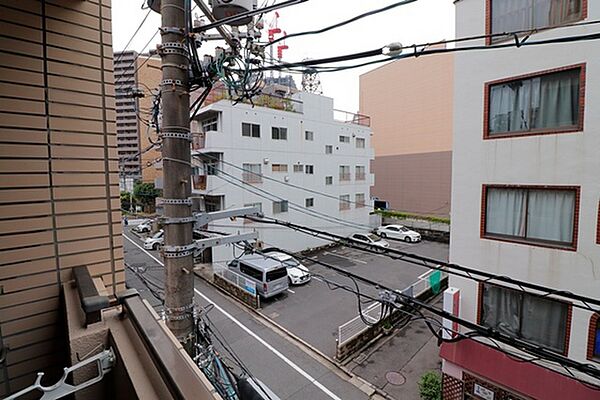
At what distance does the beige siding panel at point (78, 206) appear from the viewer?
1987 millimetres

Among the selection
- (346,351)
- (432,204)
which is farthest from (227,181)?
(432,204)

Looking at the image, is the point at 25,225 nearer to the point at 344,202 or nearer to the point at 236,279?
the point at 236,279

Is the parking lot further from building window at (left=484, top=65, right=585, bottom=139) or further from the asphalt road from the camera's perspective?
building window at (left=484, top=65, right=585, bottom=139)

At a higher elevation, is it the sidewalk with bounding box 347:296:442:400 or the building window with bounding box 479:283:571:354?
the building window with bounding box 479:283:571:354

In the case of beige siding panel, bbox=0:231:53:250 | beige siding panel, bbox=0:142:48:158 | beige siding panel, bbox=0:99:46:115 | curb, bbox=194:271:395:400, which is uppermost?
beige siding panel, bbox=0:99:46:115

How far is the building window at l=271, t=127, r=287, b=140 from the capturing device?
1378cm

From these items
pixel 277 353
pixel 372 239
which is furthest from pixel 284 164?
pixel 277 353

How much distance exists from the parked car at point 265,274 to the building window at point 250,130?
5.34m

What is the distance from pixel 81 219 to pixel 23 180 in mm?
396

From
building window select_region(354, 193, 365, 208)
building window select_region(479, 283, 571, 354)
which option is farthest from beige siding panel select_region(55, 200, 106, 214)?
building window select_region(354, 193, 365, 208)

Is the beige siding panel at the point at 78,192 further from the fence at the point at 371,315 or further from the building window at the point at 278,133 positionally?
the building window at the point at 278,133

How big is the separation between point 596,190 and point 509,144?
1216 millimetres

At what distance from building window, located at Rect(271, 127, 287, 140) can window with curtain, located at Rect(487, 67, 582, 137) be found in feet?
33.0

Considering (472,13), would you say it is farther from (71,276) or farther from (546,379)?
(71,276)
